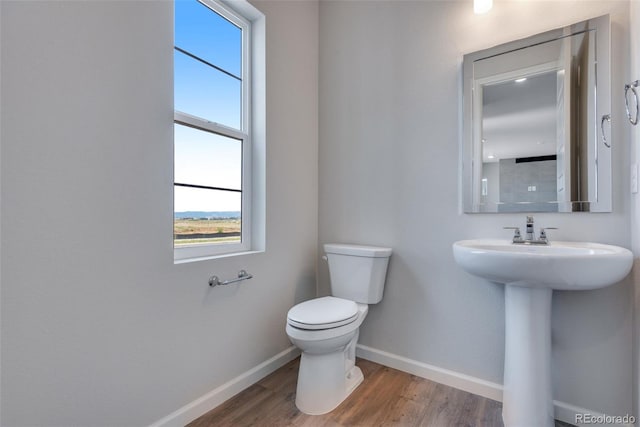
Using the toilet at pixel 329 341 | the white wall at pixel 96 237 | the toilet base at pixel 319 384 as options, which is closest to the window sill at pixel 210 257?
the white wall at pixel 96 237

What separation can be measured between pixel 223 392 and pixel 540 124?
6.90 ft

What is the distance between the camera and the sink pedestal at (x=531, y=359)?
4.21 ft

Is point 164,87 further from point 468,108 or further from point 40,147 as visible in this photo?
point 468,108

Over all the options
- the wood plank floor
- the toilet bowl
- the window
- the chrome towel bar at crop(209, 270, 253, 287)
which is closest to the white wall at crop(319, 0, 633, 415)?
the wood plank floor

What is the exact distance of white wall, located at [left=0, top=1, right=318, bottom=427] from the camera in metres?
0.95

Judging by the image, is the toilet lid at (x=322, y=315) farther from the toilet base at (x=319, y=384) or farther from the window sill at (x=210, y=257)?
the window sill at (x=210, y=257)

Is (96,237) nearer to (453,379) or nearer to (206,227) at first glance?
(206,227)

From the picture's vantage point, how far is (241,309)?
1.67 m

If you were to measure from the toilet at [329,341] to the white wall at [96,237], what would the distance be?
1.29 feet

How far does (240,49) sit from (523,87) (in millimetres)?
1590

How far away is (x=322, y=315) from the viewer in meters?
1.50

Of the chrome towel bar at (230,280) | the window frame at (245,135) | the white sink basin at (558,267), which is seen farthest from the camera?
the window frame at (245,135)

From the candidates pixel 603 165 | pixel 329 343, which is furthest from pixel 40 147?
pixel 603 165

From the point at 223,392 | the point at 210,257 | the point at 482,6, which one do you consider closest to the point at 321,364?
the point at 223,392
